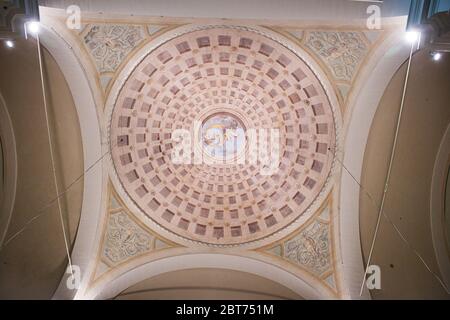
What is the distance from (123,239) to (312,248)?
503cm

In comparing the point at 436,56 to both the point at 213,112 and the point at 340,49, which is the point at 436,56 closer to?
the point at 340,49

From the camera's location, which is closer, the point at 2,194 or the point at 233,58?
the point at 2,194

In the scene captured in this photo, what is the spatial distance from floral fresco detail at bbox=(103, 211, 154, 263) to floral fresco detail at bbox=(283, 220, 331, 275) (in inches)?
151

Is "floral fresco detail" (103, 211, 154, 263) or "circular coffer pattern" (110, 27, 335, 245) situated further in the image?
"floral fresco detail" (103, 211, 154, 263)

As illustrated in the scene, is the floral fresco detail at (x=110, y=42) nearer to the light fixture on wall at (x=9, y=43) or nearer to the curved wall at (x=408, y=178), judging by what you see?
the light fixture on wall at (x=9, y=43)

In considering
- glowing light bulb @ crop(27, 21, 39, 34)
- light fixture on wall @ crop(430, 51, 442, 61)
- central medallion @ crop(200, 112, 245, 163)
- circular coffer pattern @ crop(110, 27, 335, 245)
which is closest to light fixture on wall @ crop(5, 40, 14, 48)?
glowing light bulb @ crop(27, 21, 39, 34)

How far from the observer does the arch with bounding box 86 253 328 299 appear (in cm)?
877

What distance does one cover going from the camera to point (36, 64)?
6875mm

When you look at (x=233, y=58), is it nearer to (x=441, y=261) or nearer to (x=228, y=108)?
(x=228, y=108)

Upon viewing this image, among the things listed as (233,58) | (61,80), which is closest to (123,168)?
(61,80)

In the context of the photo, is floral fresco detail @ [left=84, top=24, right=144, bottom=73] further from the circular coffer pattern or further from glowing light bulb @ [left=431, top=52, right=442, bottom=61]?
glowing light bulb @ [left=431, top=52, right=442, bottom=61]

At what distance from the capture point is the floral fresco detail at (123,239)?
871 centimetres

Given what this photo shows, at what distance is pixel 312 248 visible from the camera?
896cm

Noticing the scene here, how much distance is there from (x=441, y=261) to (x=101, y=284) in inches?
305
